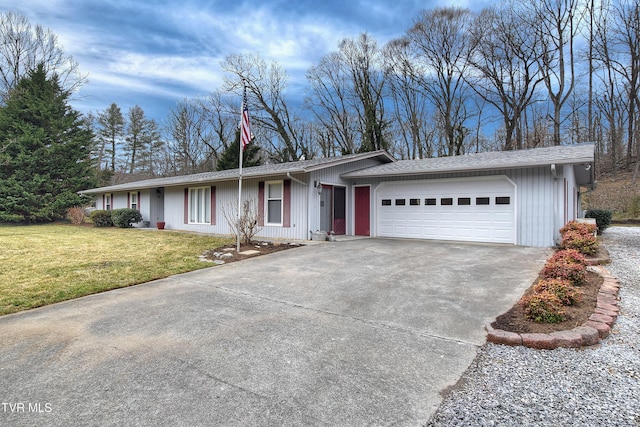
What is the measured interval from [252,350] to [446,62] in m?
26.6

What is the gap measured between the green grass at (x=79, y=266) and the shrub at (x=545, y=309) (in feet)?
19.2

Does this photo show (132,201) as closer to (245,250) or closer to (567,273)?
(245,250)

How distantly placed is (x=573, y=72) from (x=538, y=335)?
2493 centimetres

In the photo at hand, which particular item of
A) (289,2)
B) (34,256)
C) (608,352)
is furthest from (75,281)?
(289,2)

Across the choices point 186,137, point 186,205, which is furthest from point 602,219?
point 186,137

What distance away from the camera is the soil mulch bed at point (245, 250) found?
26.5 ft

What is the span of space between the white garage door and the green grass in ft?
19.5

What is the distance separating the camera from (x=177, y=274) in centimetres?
638

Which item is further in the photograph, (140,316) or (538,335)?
(140,316)

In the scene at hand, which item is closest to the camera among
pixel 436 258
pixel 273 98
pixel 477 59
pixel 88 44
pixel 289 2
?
pixel 436 258

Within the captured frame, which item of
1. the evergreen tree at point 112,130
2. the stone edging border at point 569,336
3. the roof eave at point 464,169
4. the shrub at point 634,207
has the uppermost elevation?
the evergreen tree at point 112,130

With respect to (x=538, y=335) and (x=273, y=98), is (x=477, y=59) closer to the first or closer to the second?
(x=273, y=98)

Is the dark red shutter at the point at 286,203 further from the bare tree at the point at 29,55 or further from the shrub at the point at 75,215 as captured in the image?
the bare tree at the point at 29,55

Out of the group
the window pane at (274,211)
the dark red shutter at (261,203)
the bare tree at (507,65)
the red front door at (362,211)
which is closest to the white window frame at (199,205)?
the dark red shutter at (261,203)
